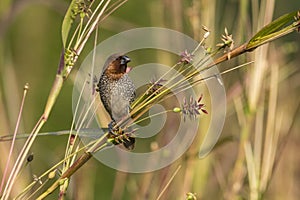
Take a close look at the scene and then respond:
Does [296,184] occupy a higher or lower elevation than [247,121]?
lower

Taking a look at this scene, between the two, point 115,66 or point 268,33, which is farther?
point 115,66

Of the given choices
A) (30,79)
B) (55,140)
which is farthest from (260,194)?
(30,79)

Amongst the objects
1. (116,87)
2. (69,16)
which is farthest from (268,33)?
(116,87)

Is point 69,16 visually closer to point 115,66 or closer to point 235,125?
point 115,66

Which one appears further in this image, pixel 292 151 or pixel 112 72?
pixel 292 151

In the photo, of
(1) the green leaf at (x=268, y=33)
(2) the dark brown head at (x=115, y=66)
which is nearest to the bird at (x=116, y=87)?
(2) the dark brown head at (x=115, y=66)

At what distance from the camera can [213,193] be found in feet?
7.02

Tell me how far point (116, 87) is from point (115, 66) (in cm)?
6

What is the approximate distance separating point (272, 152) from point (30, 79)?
2.75 m

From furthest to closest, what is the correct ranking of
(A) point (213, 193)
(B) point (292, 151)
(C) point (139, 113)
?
1. (A) point (213, 193)
2. (B) point (292, 151)
3. (C) point (139, 113)

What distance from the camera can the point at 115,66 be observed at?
121cm

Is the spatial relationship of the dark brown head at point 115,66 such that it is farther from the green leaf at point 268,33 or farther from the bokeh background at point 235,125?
the green leaf at point 268,33

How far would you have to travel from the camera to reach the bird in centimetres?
109

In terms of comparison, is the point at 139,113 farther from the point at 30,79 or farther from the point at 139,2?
the point at 139,2
